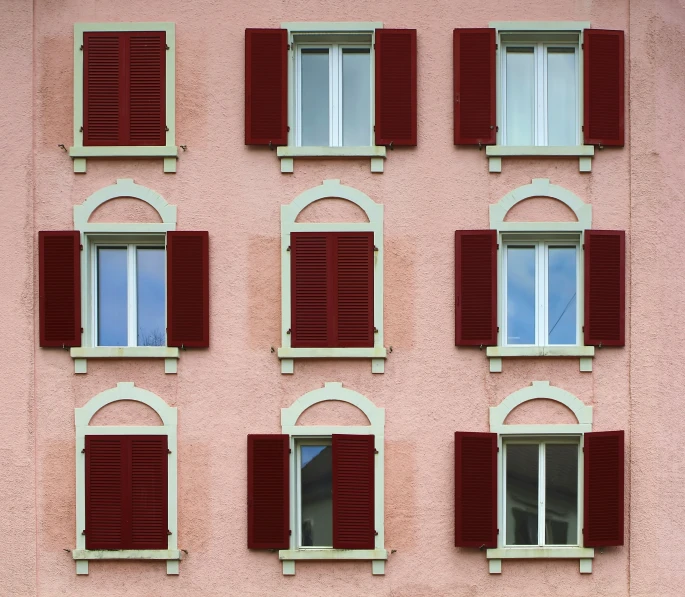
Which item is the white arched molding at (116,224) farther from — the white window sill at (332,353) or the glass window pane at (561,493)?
the glass window pane at (561,493)

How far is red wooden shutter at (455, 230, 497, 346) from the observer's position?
12.9 meters

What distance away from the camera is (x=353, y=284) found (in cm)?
1299

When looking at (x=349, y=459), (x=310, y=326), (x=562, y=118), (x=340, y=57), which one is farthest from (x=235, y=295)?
A: (x=562, y=118)

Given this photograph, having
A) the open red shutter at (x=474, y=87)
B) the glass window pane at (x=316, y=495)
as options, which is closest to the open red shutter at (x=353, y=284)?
the glass window pane at (x=316, y=495)

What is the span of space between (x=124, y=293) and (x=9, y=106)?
3.15 metres

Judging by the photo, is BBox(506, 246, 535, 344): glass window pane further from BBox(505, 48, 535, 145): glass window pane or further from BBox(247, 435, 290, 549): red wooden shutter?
BBox(247, 435, 290, 549): red wooden shutter

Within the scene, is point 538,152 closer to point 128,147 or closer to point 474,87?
point 474,87

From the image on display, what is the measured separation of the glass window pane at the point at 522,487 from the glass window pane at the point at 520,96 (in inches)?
177

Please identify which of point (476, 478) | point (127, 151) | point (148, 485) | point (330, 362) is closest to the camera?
point (476, 478)

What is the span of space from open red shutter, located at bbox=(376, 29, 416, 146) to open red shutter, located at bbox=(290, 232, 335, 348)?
5.64 feet

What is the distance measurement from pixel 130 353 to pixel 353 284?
3.29m

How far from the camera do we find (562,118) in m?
13.5

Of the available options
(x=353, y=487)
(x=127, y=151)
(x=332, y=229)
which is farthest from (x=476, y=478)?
(x=127, y=151)

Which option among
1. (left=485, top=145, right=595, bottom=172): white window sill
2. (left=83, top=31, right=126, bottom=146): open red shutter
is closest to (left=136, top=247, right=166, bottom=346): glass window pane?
(left=83, top=31, right=126, bottom=146): open red shutter
